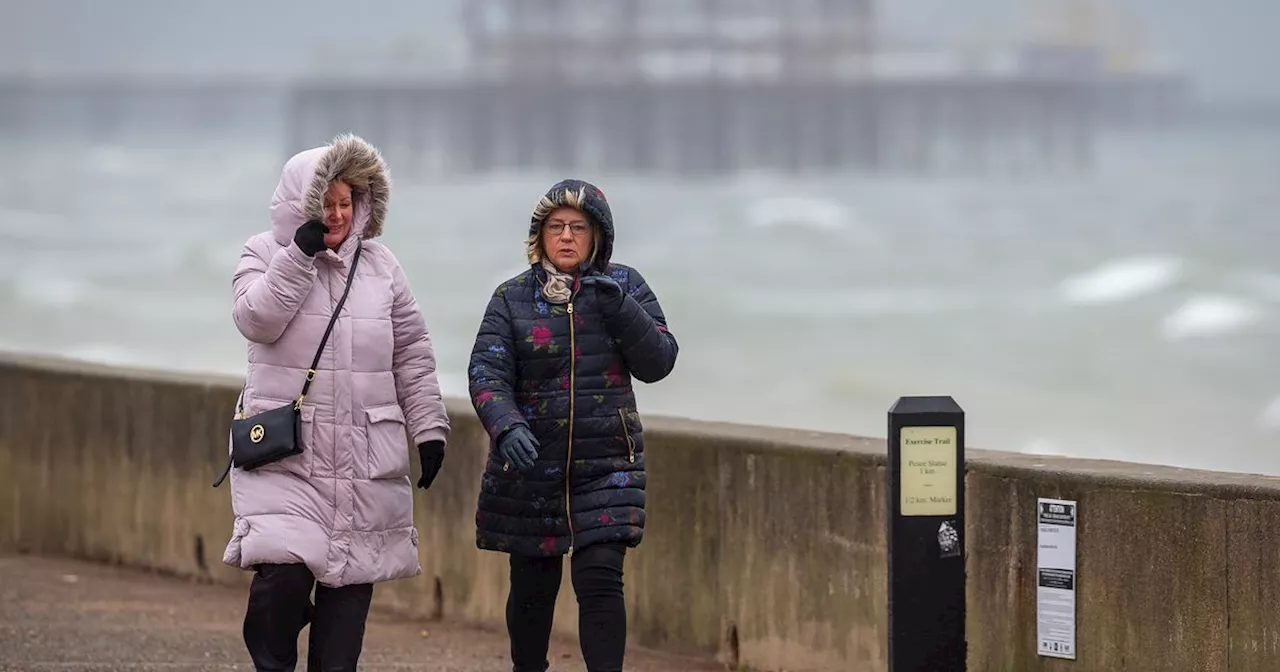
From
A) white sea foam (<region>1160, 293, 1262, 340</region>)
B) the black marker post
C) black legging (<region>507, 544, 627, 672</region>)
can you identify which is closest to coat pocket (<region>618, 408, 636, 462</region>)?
black legging (<region>507, 544, 627, 672</region>)

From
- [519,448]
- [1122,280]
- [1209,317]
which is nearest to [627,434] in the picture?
[519,448]

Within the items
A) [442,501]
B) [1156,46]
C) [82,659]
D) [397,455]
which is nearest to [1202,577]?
[397,455]

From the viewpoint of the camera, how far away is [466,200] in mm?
88875

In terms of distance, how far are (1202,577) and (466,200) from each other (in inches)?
3340

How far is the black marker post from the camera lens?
439 centimetres

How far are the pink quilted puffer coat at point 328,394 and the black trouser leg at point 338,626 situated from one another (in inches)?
3.1

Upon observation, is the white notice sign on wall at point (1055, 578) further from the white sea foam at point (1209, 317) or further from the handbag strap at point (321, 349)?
the white sea foam at point (1209, 317)

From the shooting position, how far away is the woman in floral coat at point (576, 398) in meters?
4.62

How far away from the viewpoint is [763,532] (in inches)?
233

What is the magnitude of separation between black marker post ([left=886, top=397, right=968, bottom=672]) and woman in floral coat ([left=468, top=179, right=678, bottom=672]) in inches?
24.5

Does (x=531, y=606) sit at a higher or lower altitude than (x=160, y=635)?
higher

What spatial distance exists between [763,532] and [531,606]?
1.28 m

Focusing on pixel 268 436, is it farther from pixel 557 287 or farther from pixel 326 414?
pixel 557 287

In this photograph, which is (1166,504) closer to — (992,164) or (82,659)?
(82,659)
